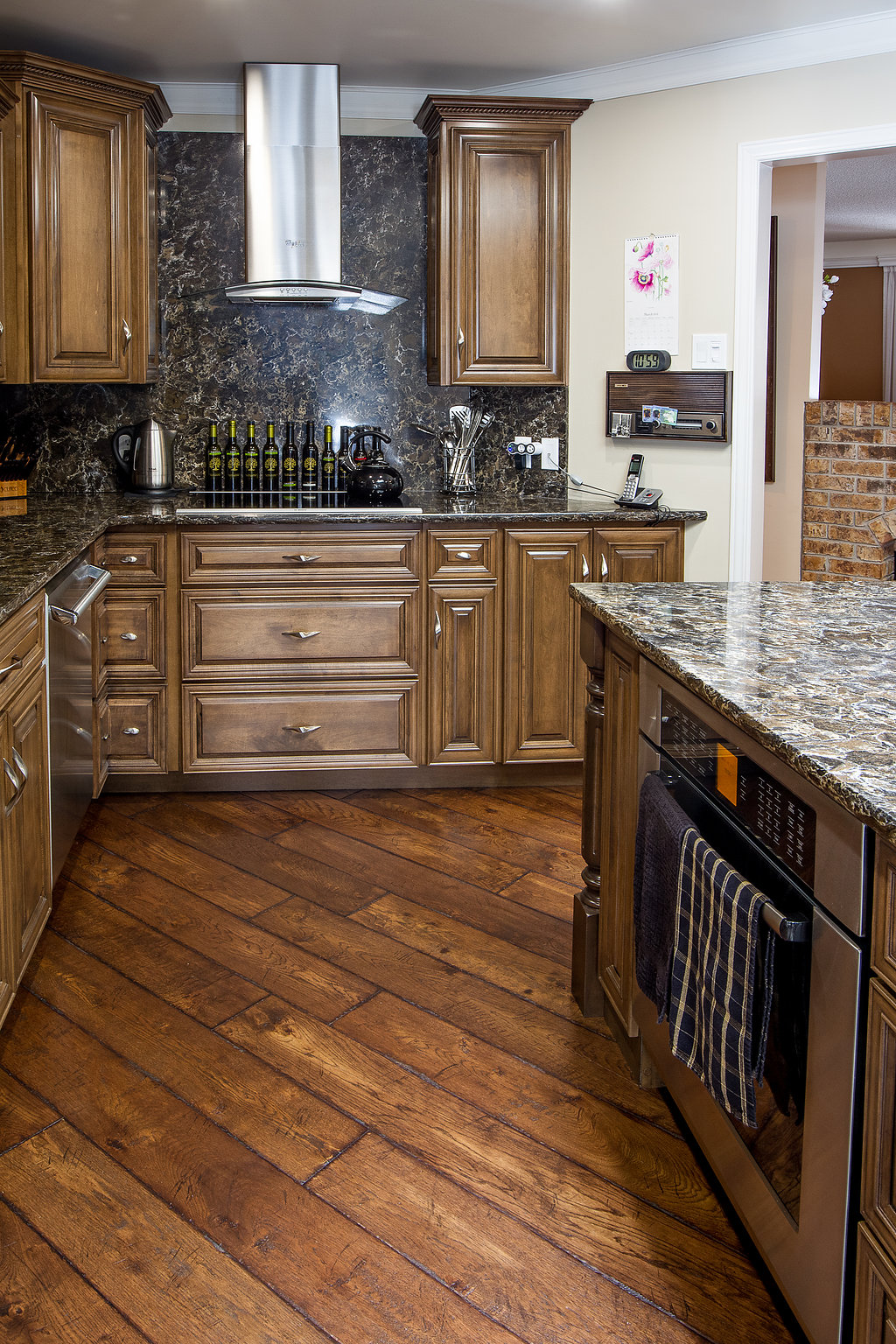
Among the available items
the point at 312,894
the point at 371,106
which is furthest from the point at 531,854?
the point at 371,106

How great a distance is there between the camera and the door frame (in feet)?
12.1

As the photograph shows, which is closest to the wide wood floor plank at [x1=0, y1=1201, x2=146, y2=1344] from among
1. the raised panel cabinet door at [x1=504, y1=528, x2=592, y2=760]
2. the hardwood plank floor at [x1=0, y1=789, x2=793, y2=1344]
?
the hardwood plank floor at [x1=0, y1=789, x2=793, y2=1344]

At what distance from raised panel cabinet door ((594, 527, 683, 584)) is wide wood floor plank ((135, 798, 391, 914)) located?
136 cm

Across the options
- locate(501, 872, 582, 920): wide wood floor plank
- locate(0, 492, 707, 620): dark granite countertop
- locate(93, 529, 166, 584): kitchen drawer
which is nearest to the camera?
locate(501, 872, 582, 920): wide wood floor plank

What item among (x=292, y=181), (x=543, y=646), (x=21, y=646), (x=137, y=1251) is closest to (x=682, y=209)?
(x=292, y=181)

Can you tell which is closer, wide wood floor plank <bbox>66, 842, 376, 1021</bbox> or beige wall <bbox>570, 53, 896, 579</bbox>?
wide wood floor plank <bbox>66, 842, 376, 1021</bbox>

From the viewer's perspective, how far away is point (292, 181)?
395 centimetres

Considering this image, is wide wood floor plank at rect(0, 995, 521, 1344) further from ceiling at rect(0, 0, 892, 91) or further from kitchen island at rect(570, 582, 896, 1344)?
ceiling at rect(0, 0, 892, 91)

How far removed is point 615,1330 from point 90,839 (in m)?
2.31

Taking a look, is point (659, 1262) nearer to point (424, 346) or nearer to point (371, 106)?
point (424, 346)

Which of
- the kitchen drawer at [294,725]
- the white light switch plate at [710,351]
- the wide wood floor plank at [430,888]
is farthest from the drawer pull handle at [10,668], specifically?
the white light switch plate at [710,351]

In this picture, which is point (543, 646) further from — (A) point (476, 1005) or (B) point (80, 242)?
(B) point (80, 242)

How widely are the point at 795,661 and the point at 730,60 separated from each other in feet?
9.59

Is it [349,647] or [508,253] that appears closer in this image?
[349,647]
